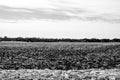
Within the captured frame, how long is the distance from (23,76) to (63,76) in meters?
1.89

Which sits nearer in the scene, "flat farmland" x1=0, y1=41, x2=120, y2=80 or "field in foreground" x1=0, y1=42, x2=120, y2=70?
"flat farmland" x1=0, y1=41, x2=120, y2=80

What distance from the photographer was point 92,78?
12883 millimetres

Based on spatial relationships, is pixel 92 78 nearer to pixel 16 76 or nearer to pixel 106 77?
pixel 106 77

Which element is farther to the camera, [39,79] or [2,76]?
[2,76]

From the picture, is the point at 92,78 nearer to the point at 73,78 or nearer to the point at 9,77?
the point at 73,78

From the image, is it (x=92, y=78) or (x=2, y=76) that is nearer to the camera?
(x=92, y=78)

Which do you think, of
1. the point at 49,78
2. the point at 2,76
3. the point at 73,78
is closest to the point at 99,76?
the point at 73,78

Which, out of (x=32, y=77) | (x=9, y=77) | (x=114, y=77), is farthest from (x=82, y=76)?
(x=9, y=77)

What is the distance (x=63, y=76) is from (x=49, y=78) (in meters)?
0.76

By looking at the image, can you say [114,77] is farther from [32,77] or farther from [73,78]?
[32,77]

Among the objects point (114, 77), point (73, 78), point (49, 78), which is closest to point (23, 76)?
point (49, 78)

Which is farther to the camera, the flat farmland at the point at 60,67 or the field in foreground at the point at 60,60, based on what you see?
the field in foreground at the point at 60,60

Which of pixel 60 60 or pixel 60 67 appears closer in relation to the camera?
pixel 60 67

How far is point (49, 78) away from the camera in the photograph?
13.1m
